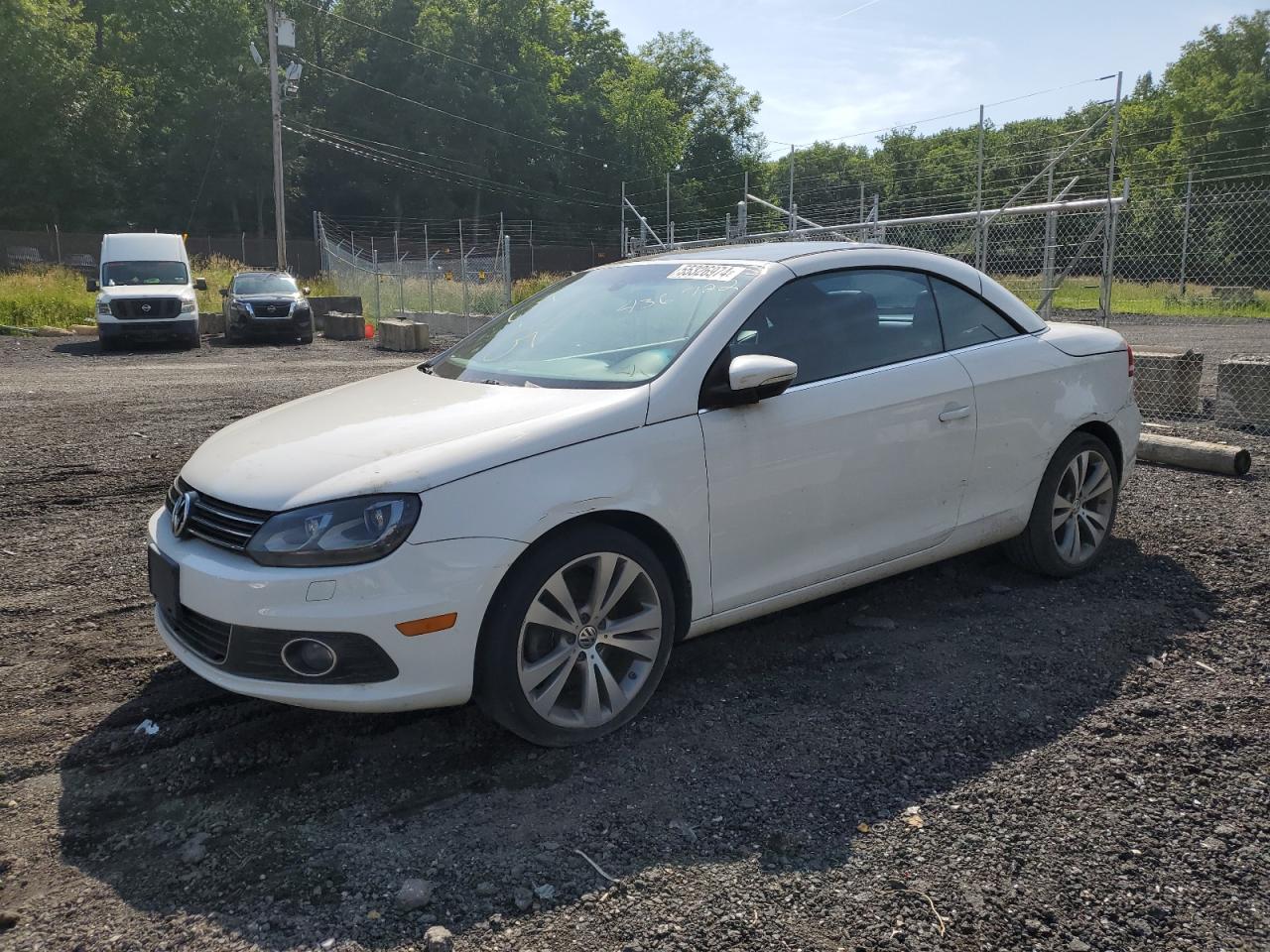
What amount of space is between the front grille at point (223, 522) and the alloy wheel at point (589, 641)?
2.94ft

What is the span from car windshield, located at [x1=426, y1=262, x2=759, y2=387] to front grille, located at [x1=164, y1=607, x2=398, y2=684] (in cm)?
125

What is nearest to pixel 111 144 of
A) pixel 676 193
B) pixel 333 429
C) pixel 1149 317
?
pixel 676 193

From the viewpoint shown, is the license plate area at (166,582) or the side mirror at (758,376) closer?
the license plate area at (166,582)

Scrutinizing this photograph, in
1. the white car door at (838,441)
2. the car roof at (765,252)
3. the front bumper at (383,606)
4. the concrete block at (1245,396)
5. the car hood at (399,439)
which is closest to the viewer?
the front bumper at (383,606)

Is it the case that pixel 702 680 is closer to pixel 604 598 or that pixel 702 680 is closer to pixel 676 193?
pixel 604 598

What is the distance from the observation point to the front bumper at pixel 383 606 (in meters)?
2.93

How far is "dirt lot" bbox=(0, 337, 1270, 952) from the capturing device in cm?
249

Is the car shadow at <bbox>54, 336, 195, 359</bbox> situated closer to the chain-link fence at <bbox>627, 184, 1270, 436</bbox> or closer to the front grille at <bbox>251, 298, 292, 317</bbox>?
the front grille at <bbox>251, 298, 292, 317</bbox>

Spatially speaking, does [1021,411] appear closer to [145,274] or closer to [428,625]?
[428,625]

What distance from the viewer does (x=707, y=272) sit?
13.7ft

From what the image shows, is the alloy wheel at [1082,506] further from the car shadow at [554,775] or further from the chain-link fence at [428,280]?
the chain-link fence at [428,280]

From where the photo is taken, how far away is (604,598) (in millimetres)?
3316

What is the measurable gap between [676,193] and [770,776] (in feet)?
135

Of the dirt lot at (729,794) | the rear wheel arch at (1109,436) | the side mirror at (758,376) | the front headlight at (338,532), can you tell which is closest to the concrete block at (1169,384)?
the rear wheel arch at (1109,436)
